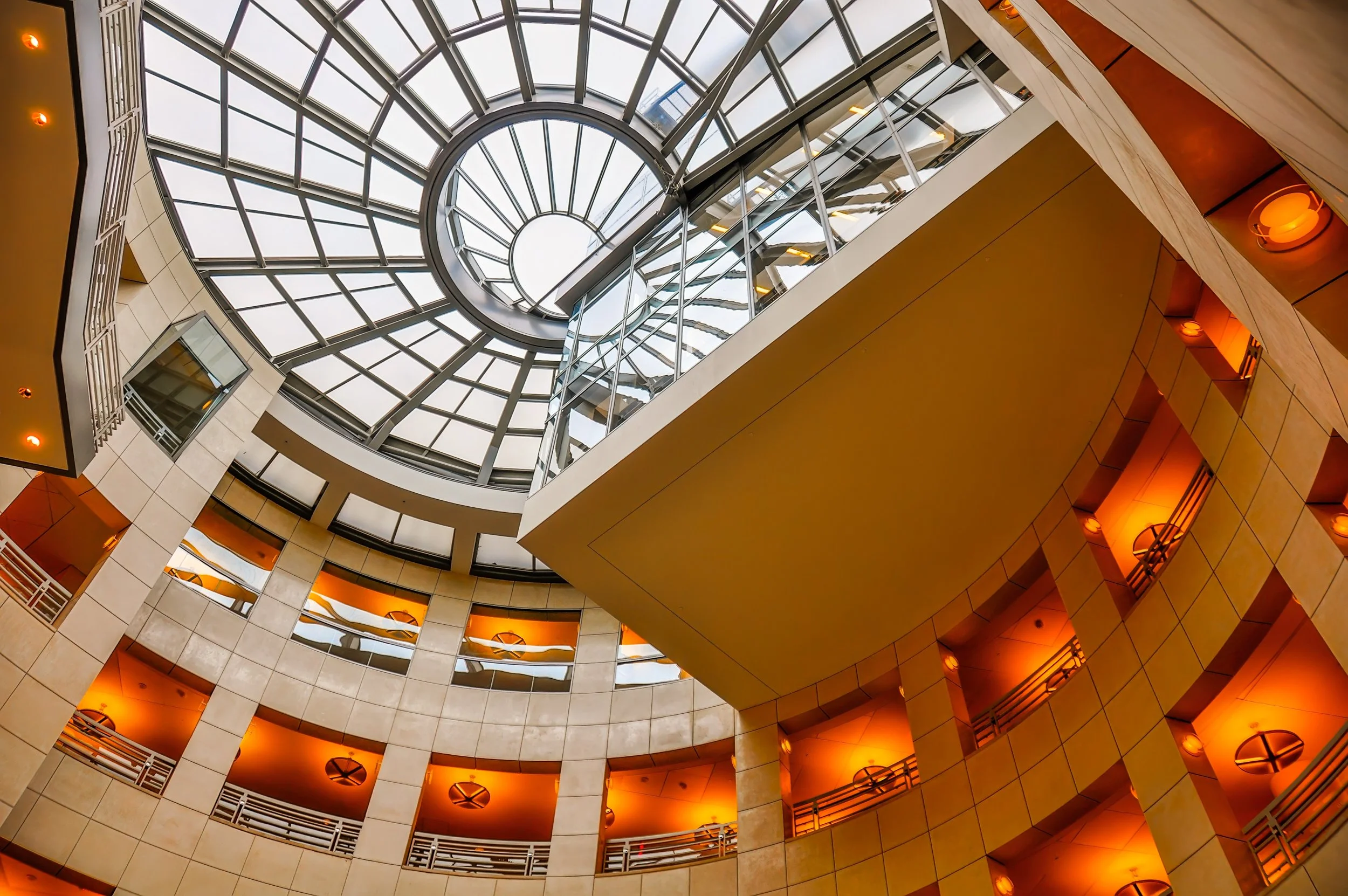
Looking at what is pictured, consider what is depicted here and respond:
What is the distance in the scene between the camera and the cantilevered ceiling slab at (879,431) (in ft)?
45.1

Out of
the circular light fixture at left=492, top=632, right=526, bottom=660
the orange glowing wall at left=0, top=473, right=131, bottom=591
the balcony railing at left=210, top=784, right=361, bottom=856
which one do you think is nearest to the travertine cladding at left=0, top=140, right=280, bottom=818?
the orange glowing wall at left=0, top=473, right=131, bottom=591

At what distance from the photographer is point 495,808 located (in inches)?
1054

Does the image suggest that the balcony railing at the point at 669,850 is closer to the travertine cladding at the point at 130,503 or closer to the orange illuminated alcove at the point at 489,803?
the orange illuminated alcove at the point at 489,803

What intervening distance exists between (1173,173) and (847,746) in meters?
19.4

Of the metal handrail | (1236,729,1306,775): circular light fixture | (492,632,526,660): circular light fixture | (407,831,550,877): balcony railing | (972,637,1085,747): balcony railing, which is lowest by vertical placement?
(1236,729,1306,775): circular light fixture

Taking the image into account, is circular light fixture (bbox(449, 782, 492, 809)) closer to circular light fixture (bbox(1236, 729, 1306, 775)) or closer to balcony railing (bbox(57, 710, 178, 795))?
balcony railing (bbox(57, 710, 178, 795))

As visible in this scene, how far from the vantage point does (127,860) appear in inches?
748

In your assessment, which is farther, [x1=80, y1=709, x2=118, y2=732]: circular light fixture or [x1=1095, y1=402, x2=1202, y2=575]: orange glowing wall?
[x1=80, y1=709, x2=118, y2=732]: circular light fixture

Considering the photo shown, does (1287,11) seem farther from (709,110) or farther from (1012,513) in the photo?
(709,110)

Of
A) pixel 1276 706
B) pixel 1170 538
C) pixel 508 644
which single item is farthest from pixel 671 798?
pixel 1276 706

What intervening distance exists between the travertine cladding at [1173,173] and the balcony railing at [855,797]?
13.4 meters

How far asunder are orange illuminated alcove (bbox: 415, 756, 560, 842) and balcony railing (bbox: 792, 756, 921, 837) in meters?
8.05

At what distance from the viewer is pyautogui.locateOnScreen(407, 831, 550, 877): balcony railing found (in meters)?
22.7

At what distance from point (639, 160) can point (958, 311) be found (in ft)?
41.2
